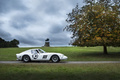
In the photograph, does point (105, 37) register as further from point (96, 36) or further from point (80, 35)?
point (80, 35)

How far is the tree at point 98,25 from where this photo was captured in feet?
80.3

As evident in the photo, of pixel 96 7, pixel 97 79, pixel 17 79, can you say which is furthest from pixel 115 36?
pixel 17 79

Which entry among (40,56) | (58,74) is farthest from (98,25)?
(58,74)

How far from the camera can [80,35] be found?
26.6m

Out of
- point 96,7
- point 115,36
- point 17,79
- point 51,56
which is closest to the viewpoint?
point 17,79

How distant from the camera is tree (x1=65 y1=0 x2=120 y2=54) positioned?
24.5 metres

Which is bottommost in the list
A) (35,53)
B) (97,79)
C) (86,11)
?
(97,79)

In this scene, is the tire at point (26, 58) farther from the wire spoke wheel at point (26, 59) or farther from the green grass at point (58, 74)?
the green grass at point (58, 74)

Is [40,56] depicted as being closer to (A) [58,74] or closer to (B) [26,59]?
(B) [26,59]

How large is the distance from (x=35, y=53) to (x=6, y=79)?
856 centimetres

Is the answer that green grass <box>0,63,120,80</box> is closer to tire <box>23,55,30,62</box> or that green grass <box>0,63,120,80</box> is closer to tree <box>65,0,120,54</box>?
tire <box>23,55,30,62</box>

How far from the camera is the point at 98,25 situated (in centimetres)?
2544

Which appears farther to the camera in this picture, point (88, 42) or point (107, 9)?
point (107, 9)

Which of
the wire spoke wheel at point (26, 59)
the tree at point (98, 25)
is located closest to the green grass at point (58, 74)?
the wire spoke wheel at point (26, 59)
